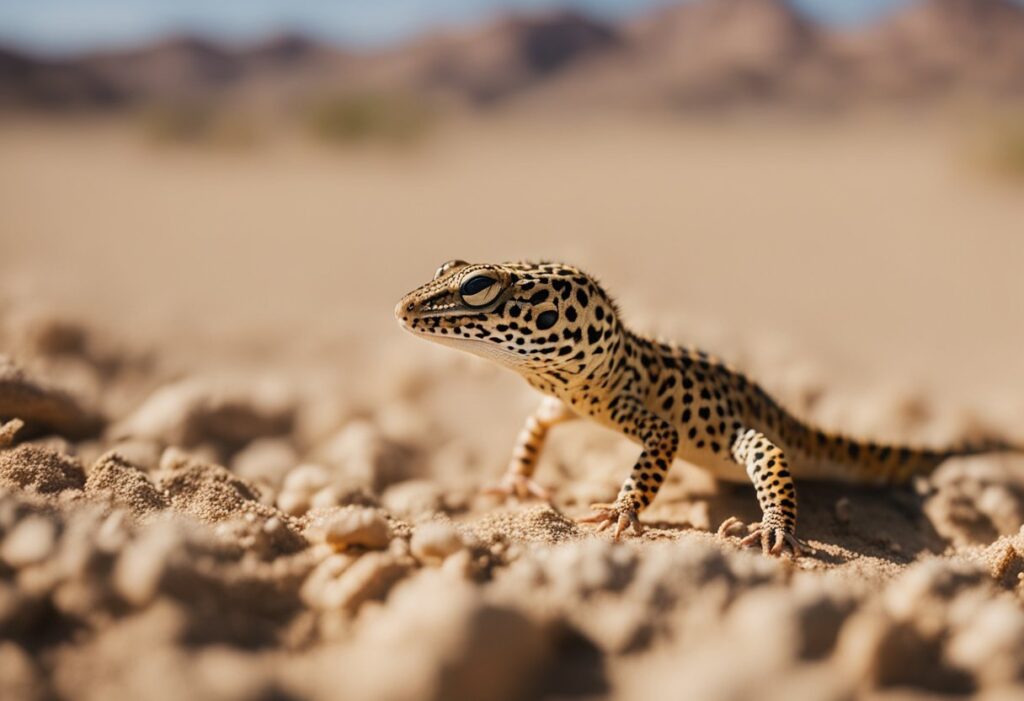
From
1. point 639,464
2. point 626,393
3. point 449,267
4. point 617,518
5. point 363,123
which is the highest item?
point 363,123

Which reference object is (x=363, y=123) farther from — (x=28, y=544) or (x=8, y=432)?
(x=28, y=544)

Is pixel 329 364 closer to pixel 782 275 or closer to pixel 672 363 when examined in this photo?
pixel 672 363

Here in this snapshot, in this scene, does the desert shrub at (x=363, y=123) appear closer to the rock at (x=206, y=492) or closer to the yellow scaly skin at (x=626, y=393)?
the yellow scaly skin at (x=626, y=393)

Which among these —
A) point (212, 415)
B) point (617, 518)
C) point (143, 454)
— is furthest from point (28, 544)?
point (212, 415)

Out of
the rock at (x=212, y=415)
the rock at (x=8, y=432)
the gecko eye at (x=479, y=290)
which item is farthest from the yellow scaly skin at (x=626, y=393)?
the rock at (x=212, y=415)

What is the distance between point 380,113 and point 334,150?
3.19 meters

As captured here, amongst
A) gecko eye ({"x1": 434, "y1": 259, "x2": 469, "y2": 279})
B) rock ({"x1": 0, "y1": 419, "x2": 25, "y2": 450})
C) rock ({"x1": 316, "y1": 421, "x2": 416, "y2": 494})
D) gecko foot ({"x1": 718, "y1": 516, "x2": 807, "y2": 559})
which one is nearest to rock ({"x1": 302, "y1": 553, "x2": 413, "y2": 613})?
gecko foot ({"x1": 718, "y1": 516, "x2": 807, "y2": 559})

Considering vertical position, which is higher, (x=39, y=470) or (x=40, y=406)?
(x=40, y=406)

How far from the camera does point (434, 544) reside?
3.26 metres

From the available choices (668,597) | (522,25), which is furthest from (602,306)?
(522,25)

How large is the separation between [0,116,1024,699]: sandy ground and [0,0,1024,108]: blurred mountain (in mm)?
65371

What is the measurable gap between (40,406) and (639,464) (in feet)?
11.9

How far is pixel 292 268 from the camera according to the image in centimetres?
1694

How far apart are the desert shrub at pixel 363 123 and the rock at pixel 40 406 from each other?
38.9m
